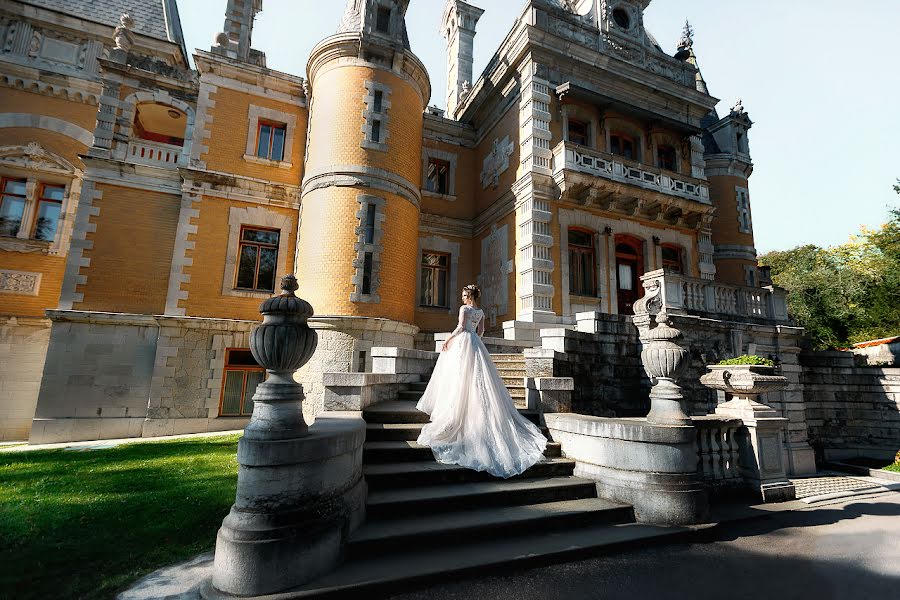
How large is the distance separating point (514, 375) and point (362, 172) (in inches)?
331

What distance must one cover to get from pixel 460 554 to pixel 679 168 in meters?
17.7

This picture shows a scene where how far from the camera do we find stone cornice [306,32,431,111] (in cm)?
1348

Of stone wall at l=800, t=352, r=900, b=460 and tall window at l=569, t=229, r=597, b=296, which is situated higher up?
tall window at l=569, t=229, r=597, b=296

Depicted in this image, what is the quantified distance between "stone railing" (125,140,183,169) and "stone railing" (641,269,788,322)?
1559cm

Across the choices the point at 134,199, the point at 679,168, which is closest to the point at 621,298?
the point at 679,168

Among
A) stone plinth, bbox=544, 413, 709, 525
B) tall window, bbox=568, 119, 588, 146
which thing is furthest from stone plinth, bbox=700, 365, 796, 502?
tall window, bbox=568, 119, 588, 146

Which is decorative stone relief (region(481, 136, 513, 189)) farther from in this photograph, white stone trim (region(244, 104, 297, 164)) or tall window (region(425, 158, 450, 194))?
white stone trim (region(244, 104, 297, 164))

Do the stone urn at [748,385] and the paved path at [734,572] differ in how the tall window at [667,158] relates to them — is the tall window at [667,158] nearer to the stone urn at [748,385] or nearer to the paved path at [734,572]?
the stone urn at [748,385]

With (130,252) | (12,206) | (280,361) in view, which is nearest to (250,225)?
(130,252)

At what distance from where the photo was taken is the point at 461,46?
806 inches

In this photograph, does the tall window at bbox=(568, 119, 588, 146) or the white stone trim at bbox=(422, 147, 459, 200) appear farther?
the white stone trim at bbox=(422, 147, 459, 200)

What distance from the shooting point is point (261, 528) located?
10.5ft

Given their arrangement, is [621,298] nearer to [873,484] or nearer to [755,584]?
[873,484]

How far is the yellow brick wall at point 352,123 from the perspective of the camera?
13.2 m
